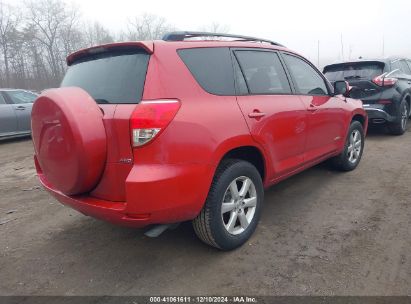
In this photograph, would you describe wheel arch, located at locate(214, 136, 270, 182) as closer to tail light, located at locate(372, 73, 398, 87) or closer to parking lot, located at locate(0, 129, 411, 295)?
Result: parking lot, located at locate(0, 129, 411, 295)

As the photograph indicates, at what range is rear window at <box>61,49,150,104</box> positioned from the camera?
8.27 ft

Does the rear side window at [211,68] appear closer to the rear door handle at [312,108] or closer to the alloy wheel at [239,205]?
the alloy wheel at [239,205]

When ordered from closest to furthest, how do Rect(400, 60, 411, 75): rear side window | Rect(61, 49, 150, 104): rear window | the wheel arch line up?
Rect(61, 49, 150, 104): rear window
the wheel arch
Rect(400, 60, 411, 75): rear side window

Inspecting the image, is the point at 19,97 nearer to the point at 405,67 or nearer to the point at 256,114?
the point at 256,114

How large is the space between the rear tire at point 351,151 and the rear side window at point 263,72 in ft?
5.57

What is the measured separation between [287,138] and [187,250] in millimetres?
1438

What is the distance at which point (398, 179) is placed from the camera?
182 inches

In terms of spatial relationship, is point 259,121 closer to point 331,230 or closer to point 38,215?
point 331,230

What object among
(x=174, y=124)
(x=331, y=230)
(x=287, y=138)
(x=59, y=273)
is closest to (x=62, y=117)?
(x=174, y=124)

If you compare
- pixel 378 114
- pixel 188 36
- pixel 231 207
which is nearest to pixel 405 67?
pixel 378 114

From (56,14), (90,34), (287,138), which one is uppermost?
(56,14)

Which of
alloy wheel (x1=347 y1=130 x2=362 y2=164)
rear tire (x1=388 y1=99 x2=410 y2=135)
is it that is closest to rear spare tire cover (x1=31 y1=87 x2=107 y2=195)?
alloy wheel (x1=347 y1=130 x2=362 y2=164)

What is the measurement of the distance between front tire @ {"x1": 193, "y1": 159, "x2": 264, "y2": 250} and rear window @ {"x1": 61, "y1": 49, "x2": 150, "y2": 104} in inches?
36.1

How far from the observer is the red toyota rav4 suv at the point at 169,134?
2.39 m
